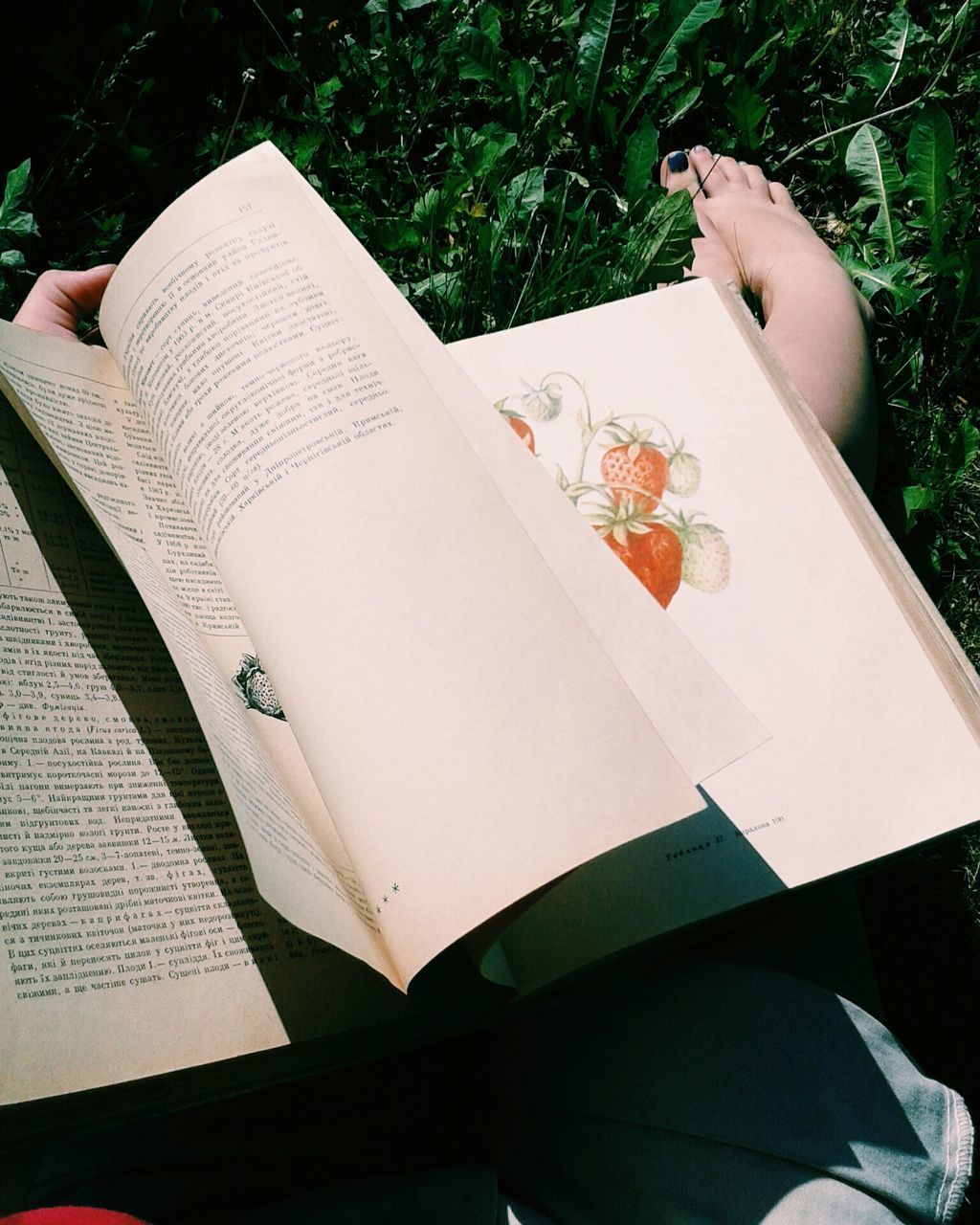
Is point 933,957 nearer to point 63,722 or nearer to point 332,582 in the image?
point 332,582

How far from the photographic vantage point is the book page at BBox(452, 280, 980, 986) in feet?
2.68

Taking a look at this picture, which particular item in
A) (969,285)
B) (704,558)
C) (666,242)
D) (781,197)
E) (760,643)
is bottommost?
(760,643)

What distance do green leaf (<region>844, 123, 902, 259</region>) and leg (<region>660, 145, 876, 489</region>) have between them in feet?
0.43

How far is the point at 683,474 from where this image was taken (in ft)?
3.17

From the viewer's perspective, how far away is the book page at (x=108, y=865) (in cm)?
69

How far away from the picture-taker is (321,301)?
2.69ft

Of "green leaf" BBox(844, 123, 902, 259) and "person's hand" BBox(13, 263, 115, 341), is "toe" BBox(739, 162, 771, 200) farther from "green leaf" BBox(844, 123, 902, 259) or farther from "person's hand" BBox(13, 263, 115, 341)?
"person's hand" BBox(13, 263, 115, 341)

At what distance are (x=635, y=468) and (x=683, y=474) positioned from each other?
0.05 metres

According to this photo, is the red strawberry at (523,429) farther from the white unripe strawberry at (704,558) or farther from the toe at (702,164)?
the toe at (702,164)

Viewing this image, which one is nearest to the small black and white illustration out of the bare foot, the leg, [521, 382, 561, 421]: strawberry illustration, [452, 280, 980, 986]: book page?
[452, 280, 980, 986]: book page

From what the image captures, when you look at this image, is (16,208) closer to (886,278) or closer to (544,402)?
(544,402)

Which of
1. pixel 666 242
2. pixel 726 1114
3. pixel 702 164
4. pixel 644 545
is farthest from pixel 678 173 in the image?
pixel 726 1114

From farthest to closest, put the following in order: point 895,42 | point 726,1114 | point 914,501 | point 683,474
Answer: point 895,42 → point 914,501 → point 683,474 → point 726,1114

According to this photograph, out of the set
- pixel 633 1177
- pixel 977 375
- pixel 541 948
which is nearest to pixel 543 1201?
pixel 633 1177
